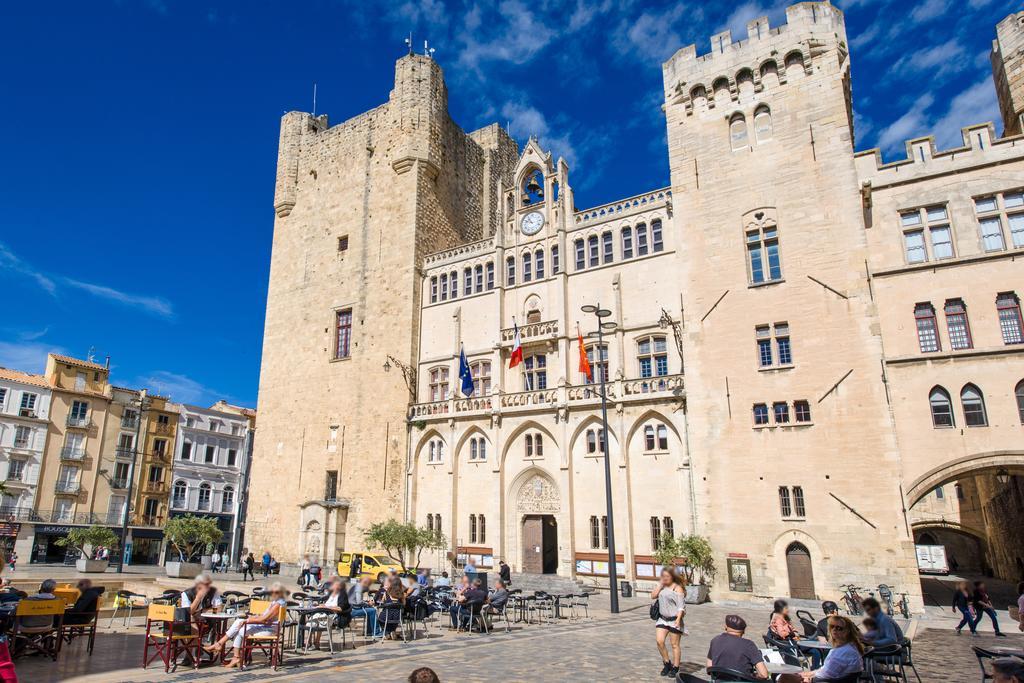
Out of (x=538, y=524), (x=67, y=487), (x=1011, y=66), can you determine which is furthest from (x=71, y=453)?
(x=1011, y=66)

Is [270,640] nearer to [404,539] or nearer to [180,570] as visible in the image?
[404,539]

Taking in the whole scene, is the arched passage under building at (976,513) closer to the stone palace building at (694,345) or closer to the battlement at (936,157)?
the stone palace building at (694,345)

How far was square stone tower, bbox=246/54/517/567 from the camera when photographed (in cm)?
3178

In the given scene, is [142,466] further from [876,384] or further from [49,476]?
[876,384]

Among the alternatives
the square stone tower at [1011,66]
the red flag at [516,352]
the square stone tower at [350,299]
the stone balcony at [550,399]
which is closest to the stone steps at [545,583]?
the stone balcony at [550,399]

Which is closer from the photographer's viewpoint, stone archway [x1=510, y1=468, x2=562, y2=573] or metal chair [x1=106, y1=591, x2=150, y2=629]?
metal chair [x1=106, y1=591, x2=150, y2=629]

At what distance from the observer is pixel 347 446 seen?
107 ft

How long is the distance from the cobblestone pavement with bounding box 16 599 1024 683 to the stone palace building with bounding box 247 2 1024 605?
663cm

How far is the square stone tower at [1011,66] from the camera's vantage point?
2328 centimetres

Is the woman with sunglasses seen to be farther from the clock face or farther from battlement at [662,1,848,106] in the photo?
the clock face

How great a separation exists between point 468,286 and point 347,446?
9956 millimetres

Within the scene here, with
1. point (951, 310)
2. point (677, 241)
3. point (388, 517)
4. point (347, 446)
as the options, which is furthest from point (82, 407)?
point (951, 310)

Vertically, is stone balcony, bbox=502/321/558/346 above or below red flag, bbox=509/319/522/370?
above

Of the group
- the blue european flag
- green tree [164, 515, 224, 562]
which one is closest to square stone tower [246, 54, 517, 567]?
the blue european flag
